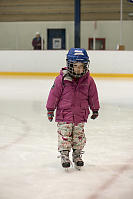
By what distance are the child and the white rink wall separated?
7.70 metres

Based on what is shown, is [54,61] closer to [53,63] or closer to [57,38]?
[53,63]

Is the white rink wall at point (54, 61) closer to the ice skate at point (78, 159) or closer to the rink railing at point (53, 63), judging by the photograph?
the rink railing at point (53, 63)

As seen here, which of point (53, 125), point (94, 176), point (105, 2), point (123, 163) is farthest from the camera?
point (105, 2)

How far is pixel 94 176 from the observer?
7.96 ft

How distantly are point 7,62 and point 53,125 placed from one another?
6.66m

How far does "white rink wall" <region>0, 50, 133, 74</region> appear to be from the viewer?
10172 millimetres

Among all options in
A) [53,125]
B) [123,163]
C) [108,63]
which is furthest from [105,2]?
[123,163]

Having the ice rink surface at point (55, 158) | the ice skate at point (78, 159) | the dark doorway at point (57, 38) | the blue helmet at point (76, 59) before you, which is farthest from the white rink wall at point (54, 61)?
the blue helmet at point (76, 59)

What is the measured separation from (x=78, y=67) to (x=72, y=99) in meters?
0.20

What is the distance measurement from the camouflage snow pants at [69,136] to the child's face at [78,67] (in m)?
0.32

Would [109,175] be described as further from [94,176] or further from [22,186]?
[22,186]

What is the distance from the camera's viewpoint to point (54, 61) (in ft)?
34.4

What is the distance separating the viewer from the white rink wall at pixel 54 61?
10.2 meters

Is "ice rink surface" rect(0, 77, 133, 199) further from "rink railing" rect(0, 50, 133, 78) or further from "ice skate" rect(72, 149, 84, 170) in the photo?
"rink railing" rect(0, 50, 133, 78)
